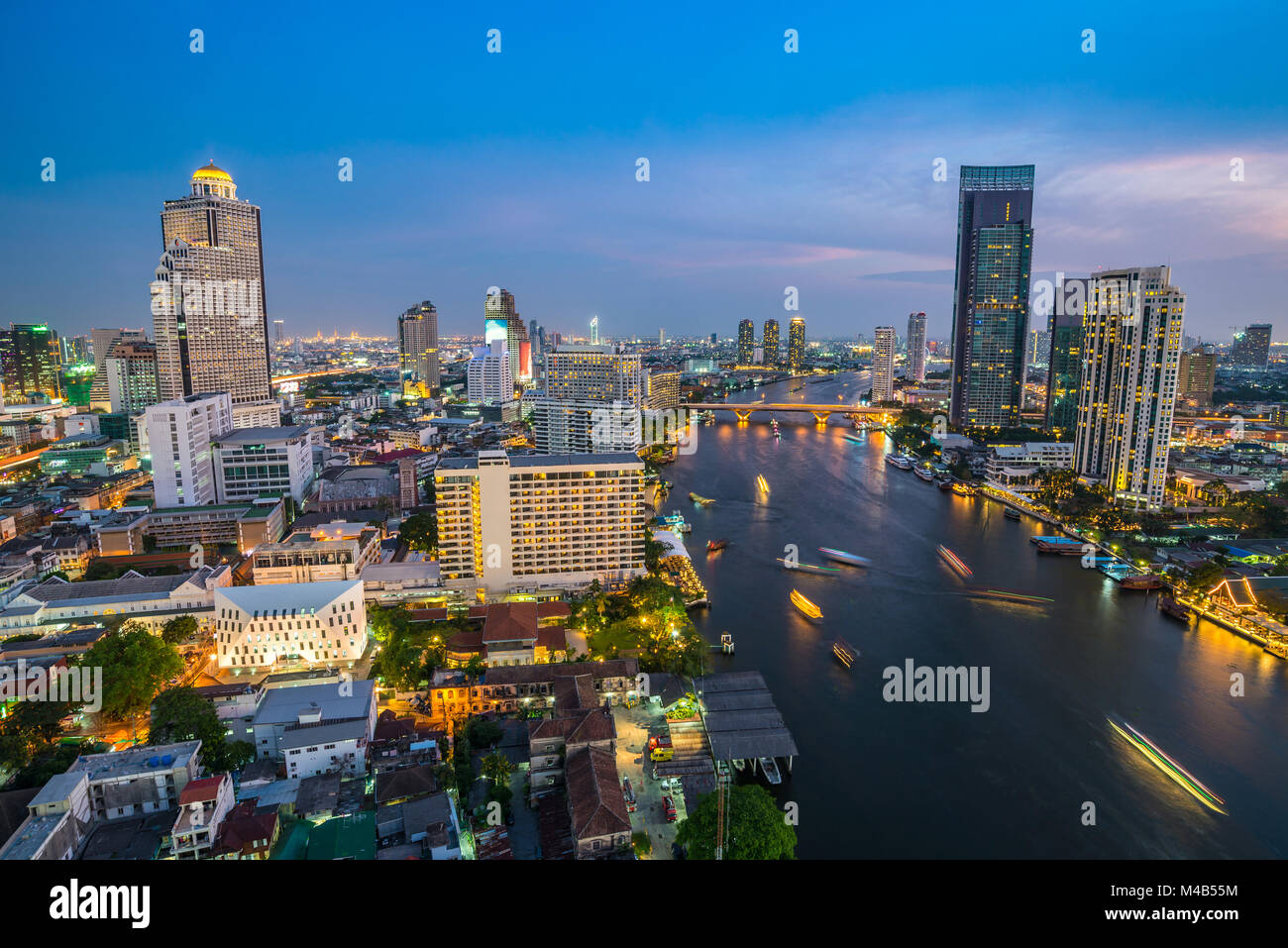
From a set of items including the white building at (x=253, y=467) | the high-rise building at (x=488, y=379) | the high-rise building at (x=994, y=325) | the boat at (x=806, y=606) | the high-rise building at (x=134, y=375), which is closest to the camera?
the boat at (x=806, y=606)

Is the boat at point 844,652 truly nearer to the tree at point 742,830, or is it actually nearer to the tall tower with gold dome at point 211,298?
the tree at point 742,830

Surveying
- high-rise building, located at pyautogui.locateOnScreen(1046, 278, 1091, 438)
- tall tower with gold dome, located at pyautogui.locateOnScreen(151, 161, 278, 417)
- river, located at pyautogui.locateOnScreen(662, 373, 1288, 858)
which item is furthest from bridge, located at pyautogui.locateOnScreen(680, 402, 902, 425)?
tall tower with gold dome, located at pyautogui.locateOnScreen(151, 161, 278, 417)

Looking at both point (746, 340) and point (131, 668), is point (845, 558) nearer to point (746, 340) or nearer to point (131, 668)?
point (131, 668)

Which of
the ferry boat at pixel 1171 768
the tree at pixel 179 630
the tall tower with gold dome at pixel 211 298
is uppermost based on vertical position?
the tall tower with gold dome at pixel 211 298

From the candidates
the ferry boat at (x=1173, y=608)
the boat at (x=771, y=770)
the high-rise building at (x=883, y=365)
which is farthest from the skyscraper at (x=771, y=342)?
the boat at (x=771, y=770)

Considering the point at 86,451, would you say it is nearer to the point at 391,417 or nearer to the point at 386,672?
the point at 391,417

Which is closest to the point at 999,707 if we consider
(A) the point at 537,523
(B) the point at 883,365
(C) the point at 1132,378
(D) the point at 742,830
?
(D) the point at 742,830
